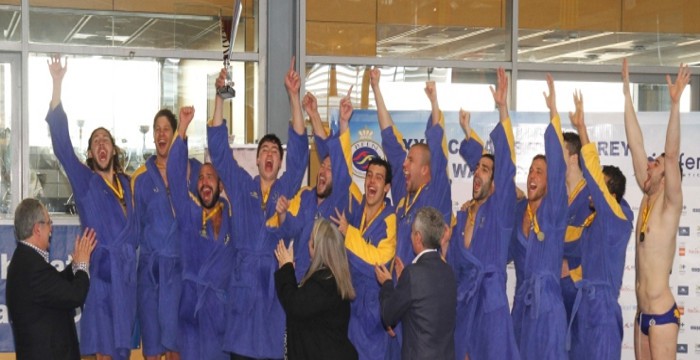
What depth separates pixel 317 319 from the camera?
18.9 ft

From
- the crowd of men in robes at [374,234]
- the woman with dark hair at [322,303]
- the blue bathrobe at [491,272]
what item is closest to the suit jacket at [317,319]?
the woman with dark hair at [322,303]

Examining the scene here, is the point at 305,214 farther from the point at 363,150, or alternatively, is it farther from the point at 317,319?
the point at 317,319

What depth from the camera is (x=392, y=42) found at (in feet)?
31.6

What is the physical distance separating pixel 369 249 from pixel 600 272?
1.44m

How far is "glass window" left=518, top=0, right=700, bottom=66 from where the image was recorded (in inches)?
385

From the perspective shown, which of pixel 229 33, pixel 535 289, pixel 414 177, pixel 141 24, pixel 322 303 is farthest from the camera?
pixel 141 24

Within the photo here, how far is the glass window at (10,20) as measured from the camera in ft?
29.0

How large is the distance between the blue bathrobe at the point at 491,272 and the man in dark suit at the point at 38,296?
2.37 metres

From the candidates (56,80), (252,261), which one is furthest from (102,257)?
(56,80)

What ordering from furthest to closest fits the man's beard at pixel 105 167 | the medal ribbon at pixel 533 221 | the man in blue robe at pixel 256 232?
the man's beard at pixel 105 167
the man in blue robe at pixel 256 232
the medal ribbon at pixel 533 221

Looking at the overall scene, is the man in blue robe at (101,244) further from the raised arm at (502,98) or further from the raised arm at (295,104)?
the raised arm at (502,98)

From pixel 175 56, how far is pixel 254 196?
8.37 feet

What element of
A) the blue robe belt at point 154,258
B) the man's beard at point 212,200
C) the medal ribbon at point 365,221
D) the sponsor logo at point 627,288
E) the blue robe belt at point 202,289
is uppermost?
the man's beard at point 212,200

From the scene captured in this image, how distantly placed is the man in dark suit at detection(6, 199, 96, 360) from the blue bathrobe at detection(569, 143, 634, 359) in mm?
3039
